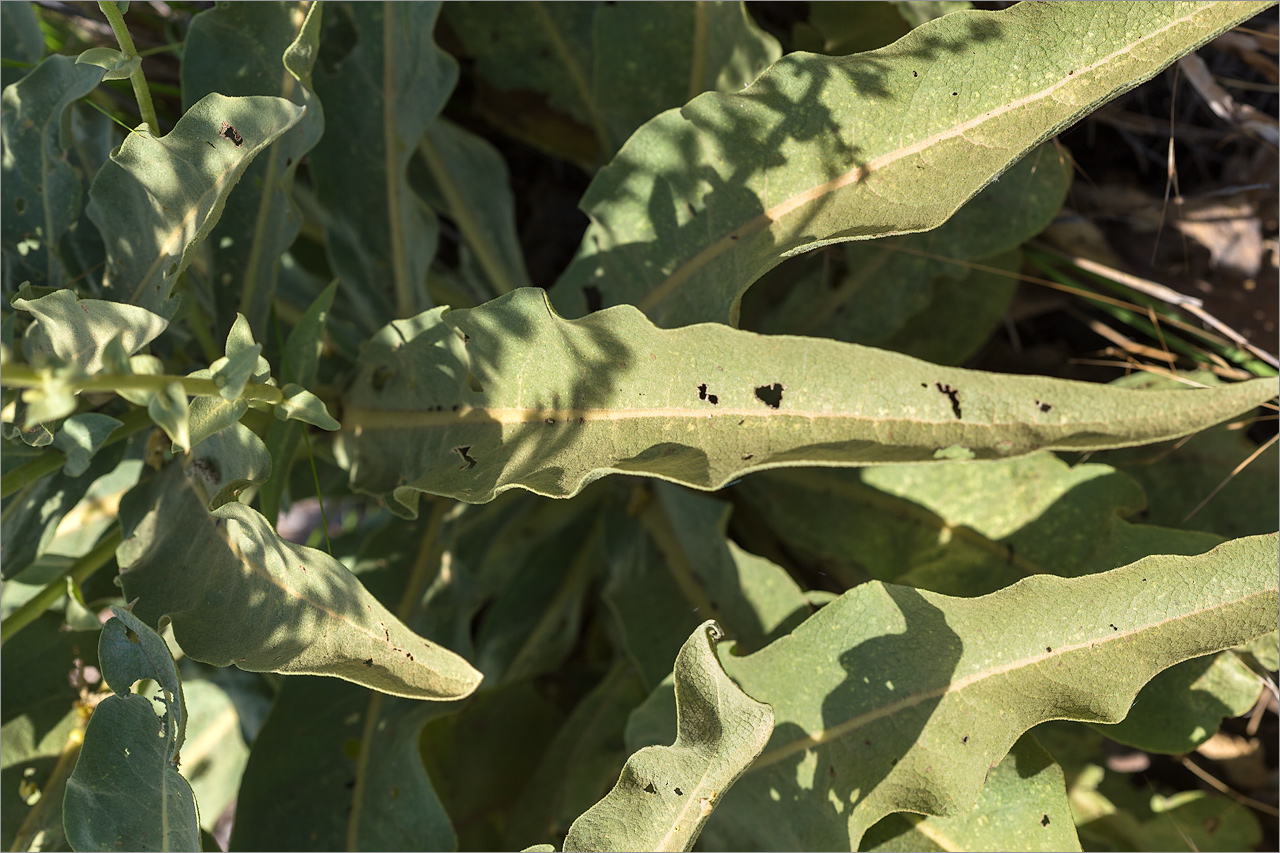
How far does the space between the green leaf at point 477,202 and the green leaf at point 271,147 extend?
1.08ft

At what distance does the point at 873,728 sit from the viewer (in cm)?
82

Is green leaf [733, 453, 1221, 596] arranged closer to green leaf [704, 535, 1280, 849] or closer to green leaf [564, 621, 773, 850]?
green leaf [704, 535, 1280, 849]

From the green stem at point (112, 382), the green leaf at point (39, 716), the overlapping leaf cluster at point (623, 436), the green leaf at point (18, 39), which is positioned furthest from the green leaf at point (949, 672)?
the green leaf at point (18, 39)

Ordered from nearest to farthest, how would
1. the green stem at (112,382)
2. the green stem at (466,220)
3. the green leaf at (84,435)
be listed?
1. the green stem at (112,382)
2. the green leaf at (84,435)
3. the green stem at (466,220)

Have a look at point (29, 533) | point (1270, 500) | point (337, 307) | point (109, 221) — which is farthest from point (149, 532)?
point (1270, 500)

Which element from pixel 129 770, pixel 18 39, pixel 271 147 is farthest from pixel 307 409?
pixel 18 39

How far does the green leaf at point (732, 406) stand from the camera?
71 cm

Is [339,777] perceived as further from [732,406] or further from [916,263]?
[916,263]

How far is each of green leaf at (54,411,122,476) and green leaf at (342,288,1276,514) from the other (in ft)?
0.81

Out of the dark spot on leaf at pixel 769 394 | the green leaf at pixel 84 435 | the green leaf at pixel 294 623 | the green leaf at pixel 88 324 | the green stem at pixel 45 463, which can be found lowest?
the green leaf at pixel 294 623

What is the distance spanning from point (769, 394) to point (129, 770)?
583 mm

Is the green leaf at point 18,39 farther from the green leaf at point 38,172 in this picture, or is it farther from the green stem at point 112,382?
the green stem at point 112,382

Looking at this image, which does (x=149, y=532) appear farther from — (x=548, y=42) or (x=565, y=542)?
(x=548, y=42)

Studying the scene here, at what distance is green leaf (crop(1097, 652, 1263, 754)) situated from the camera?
94 centimetres
